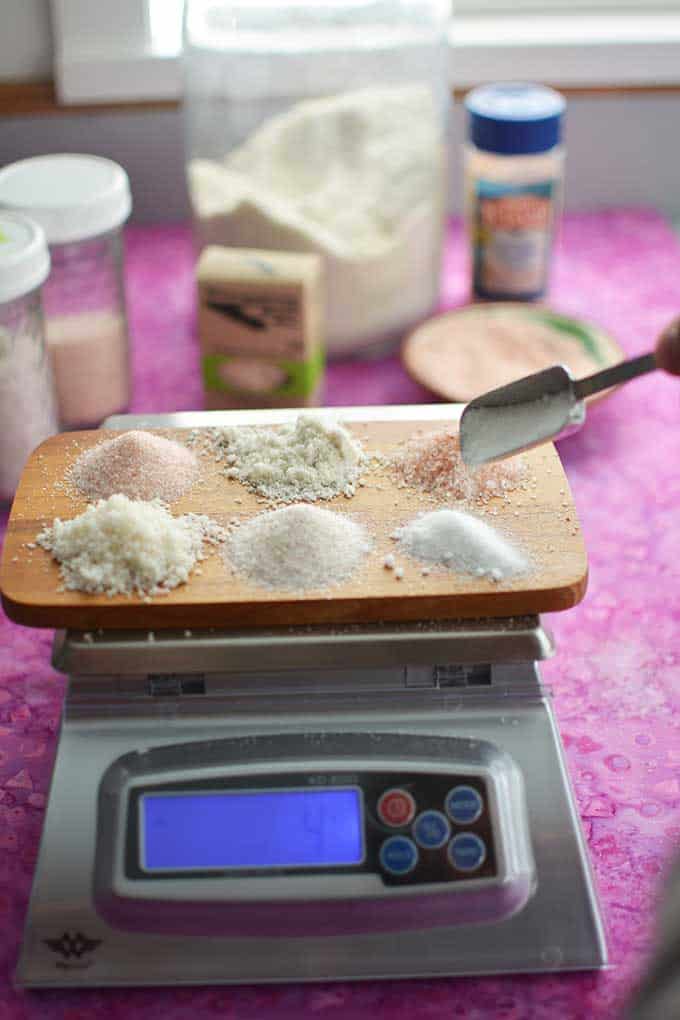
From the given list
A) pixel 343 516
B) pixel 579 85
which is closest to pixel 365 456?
pixel 343 516

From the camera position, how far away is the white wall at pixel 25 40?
4.87 ft

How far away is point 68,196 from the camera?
1.14 meters

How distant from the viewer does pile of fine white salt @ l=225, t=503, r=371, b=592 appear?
760 mm

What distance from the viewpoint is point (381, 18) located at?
1.32 metres

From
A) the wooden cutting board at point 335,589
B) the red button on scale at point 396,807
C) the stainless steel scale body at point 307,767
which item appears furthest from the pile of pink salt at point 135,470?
the red button on scale at point 396,807

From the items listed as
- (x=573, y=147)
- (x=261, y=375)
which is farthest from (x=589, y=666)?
(x=573, y=147)

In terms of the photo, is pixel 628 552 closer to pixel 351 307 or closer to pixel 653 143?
pixel 351 307

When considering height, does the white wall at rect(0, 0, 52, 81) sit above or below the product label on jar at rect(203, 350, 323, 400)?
above

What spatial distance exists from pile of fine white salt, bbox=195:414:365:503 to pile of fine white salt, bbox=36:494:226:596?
7cm

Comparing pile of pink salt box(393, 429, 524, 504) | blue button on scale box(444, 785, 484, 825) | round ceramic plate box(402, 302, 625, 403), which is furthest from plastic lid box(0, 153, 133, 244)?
blue button on scale box(444, 785, 484, 825)

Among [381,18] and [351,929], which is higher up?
[381,18]

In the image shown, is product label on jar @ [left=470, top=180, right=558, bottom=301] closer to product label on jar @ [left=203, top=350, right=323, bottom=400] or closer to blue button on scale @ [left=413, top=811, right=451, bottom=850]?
product label on jar @ [left=203, top=350, right=323, bottom=400]

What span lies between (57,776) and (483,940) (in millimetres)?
274

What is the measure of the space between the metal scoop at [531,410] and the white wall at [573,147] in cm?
84
